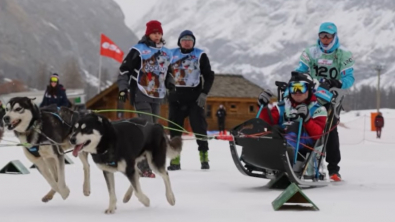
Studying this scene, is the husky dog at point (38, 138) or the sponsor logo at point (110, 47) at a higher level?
the sponsor logo at point (110, 47)

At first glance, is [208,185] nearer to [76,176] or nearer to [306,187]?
[306,187]

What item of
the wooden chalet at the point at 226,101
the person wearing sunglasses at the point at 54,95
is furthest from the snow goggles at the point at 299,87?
the wooden chalet at the point at 226,101

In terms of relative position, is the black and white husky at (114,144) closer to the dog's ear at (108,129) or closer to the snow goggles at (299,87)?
the dog's ear at (108,129)

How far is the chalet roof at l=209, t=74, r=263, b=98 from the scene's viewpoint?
32.9m

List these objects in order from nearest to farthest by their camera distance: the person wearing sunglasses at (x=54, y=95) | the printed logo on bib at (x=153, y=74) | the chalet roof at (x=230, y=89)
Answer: the printed logo on bib at (x=153, y=74) < the person wearing sunglasses at (x=54, y=95) < the chalet roof at (x=230, y=89)

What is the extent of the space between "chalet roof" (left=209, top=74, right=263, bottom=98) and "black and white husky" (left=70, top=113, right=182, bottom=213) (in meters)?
27.7

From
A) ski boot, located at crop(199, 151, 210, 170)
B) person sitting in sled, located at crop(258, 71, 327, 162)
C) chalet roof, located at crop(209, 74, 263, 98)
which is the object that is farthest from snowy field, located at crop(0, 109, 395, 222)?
chalet roof, located at crop(209, 74, 263, 98)

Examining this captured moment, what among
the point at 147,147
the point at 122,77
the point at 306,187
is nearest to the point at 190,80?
the point at 122,77

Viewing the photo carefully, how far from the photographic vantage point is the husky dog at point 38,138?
195 inches

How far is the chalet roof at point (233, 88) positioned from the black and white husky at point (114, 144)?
2770 centimetres

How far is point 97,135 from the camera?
4277 mm

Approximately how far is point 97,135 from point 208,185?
1.98 m

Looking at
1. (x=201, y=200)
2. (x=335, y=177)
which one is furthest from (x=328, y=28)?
(x=201, y=200)

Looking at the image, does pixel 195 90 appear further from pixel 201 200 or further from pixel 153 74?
pixel 201 200
